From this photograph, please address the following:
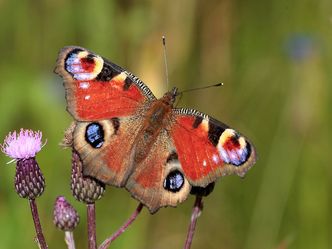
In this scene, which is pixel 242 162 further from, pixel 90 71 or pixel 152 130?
pixel 90 71

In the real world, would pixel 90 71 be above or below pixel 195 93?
above

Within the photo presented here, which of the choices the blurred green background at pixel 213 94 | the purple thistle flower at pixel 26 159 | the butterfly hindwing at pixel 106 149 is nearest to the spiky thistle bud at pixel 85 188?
the butterfly hindwing at pixel 106 149

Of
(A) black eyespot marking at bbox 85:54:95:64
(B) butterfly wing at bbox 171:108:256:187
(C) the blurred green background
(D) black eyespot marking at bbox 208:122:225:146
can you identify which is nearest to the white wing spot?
(A) black eyespot marking at bbox 85:54:95:64

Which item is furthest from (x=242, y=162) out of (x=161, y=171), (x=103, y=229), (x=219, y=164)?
(x=103, y=229)

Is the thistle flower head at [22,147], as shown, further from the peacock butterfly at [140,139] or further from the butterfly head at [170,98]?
the butterfly head at [170,98]

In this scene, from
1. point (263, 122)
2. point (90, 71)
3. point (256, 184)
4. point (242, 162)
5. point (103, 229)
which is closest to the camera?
point (242, 162)

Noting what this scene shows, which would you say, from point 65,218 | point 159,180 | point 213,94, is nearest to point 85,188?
point 65,218
